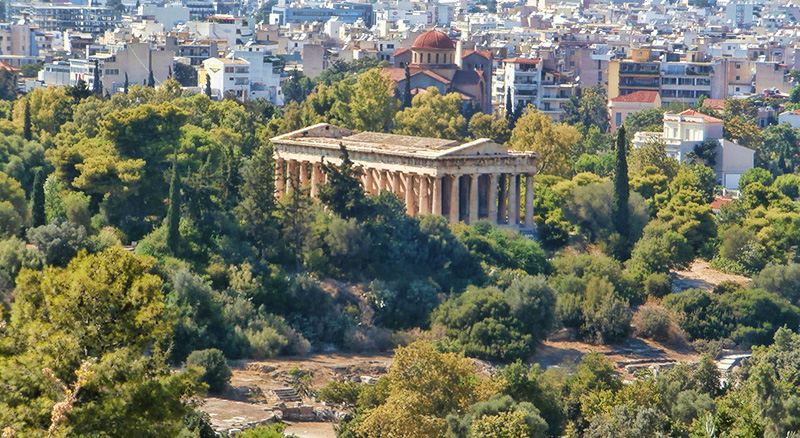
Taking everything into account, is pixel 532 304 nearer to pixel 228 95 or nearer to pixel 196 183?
pixel 196 183

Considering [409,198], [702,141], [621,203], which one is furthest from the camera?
[702,141]

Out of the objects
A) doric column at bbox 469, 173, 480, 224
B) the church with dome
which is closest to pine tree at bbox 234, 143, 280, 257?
doric column at bbox 469, 173, 480, 224

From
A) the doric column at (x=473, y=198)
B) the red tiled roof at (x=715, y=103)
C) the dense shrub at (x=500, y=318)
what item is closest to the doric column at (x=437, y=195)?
the doric column at (x=473, y=198)

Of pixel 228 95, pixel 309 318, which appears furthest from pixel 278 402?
pixel 228 95

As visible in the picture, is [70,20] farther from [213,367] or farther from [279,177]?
[213,367]

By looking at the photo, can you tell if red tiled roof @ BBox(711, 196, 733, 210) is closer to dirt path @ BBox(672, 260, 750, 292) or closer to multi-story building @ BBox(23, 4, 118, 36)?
dirt path @ BBox(672, 260, 750, 292)

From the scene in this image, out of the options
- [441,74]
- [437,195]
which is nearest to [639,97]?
[441,74]
